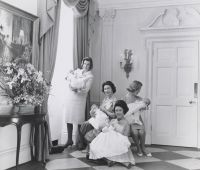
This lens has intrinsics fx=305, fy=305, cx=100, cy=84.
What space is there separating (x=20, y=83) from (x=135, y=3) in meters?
3.74

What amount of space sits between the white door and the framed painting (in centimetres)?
295

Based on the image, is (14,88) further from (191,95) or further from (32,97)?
(191,95)

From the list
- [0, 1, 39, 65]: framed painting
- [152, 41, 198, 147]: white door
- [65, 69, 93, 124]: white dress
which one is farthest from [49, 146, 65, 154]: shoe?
[152, 41, 198, 147]: white door

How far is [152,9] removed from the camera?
668cm

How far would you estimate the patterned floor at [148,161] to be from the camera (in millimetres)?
4500

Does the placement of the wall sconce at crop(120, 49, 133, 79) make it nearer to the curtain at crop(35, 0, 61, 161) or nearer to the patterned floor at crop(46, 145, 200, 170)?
the patterned floor at crop(46, 145, 200, 170)

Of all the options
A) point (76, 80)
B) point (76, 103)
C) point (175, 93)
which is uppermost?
point (76, 80)

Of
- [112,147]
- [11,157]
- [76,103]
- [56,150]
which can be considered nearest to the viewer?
[11,157]

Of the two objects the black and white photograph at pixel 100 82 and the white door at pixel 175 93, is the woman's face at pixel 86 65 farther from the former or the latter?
the white door at pixel 175 93

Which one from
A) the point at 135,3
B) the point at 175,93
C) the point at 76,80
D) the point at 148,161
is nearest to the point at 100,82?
the point at 76,80

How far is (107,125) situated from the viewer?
4.88m

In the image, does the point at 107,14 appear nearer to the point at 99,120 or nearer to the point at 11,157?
the point at 99,120

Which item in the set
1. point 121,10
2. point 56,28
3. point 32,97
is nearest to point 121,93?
point 121,10

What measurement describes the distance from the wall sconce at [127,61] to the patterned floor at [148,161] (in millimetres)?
1849
